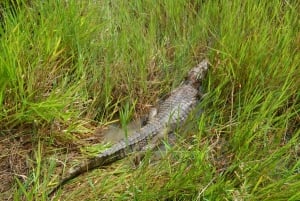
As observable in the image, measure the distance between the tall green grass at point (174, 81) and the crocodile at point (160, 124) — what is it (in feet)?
0.18

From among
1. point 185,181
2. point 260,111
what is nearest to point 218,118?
point 260,111

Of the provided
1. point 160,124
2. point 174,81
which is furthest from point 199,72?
point 160,124

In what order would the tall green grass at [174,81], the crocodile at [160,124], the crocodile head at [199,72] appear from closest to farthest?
the tall green grass at [174,81] < the crocodile at [160,124] < the crocodile head at [199,72]

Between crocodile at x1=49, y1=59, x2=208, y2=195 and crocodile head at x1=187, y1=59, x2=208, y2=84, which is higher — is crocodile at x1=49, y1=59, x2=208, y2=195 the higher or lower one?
the lower one

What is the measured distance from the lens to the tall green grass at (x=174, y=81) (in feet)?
6.56

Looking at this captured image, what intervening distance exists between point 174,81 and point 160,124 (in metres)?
0.43

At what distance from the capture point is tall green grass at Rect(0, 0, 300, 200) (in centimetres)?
200

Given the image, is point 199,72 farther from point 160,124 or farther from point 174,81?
point 160,124

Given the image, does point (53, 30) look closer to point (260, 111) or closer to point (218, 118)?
point (218, 118)

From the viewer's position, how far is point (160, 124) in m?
2.48

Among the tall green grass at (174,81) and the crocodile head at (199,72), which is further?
the crocodile head at (199,72)

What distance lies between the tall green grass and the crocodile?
6cm

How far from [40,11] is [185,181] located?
4.70 feet

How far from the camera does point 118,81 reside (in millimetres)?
2648
